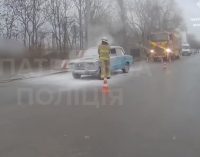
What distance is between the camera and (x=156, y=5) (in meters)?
63.7

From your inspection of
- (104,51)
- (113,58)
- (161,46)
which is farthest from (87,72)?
(161,46)

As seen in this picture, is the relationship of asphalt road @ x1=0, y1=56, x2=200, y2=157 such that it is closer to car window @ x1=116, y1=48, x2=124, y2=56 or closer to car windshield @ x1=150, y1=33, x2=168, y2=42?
car window @ x1=116, y1=48, x2=124, y2=56

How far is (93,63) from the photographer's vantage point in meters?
21.7

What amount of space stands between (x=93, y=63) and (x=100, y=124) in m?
12.7

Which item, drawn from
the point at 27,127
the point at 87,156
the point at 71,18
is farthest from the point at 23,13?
the point at 87,156

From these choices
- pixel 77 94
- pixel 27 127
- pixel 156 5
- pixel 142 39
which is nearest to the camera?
pixel 27 127

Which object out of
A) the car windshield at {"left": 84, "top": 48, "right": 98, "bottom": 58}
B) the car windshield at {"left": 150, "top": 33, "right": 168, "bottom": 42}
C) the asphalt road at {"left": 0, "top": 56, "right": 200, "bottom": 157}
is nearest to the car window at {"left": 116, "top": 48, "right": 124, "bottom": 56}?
the car windshield at {"left": 84, "top": 48, "right": 98, "bottom": 58}

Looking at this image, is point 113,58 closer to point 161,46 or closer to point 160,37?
point 161,46

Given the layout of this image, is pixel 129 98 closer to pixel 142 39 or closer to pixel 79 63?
pixel 79 63

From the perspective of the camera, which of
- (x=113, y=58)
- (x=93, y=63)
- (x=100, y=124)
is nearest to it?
(x=100, y=124)

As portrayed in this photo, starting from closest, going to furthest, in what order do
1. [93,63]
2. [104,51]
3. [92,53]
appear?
[104,51] < [93,63] < [92,53]

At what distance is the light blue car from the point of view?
71.1ft

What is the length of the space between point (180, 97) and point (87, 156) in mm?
7395

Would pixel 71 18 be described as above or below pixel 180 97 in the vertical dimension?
above
